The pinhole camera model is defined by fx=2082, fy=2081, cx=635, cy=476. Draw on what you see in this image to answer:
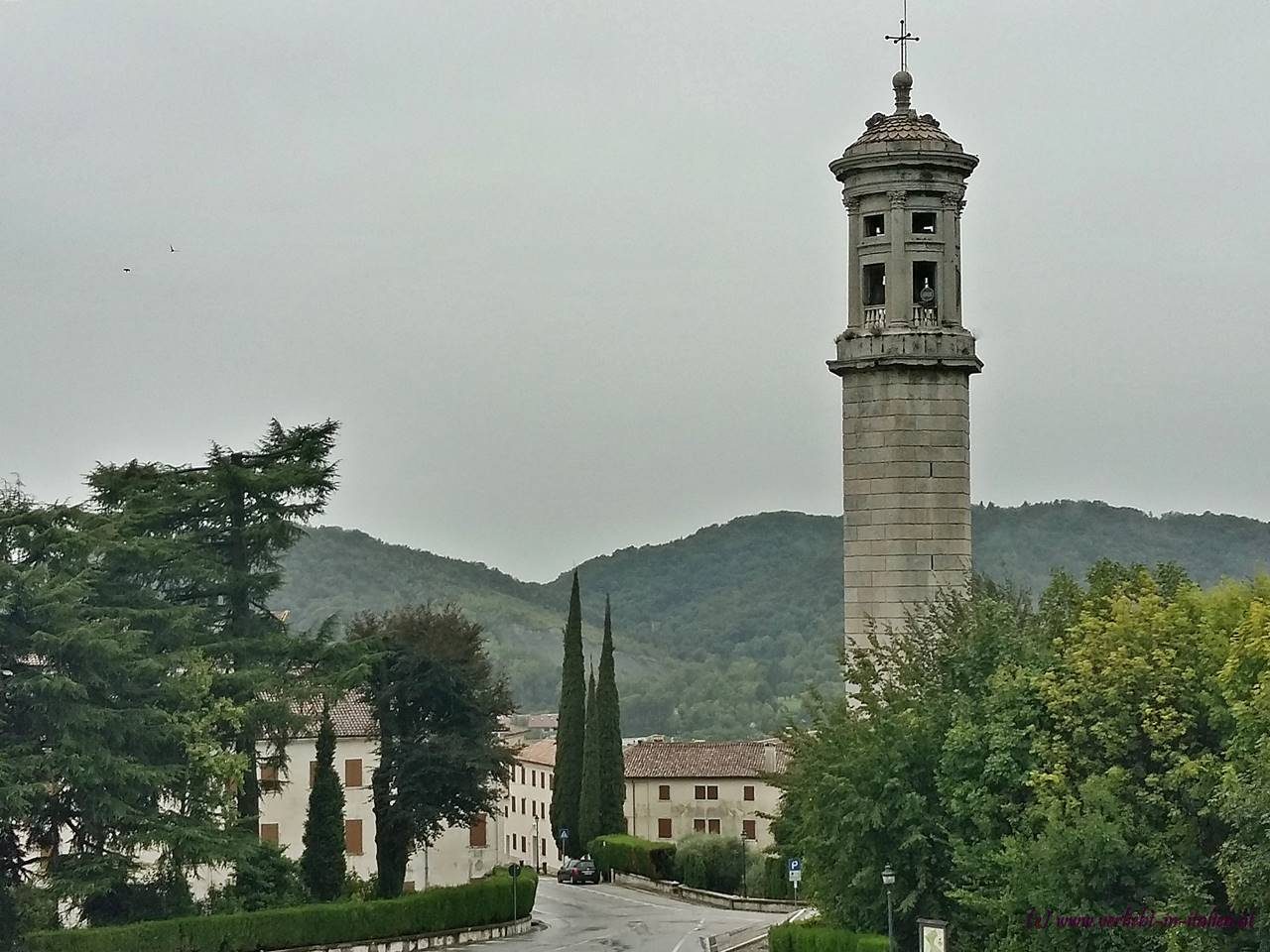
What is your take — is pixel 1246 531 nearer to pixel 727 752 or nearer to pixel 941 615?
pixel 727 752

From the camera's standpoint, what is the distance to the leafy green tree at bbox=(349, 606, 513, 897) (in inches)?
2324

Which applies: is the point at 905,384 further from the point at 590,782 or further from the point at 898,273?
the point at 590,782

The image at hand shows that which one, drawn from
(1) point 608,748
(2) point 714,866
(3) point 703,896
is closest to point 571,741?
(1) point 608,748

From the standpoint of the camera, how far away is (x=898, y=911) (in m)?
38.0

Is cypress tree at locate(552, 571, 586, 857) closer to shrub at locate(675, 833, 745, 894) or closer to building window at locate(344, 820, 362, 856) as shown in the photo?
shrub at locate(675, 833, 745, 894)

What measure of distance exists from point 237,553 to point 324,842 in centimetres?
791

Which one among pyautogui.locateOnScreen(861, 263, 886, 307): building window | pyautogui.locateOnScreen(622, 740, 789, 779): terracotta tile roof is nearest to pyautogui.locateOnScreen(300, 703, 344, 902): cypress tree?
pyautogui.locateOnScreen(861, 263, 886, 307): building window

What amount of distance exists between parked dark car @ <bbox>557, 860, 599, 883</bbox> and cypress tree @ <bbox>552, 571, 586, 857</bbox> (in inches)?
96.9

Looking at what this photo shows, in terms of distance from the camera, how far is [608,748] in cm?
8412

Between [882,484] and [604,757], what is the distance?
3940 cm

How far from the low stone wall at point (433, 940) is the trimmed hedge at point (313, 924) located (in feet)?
0.45

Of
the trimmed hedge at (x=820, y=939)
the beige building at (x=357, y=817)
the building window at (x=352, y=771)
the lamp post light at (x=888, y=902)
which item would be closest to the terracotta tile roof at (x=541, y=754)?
the beige building at (x=357, y=817)

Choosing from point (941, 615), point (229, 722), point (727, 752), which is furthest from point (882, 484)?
point (727, 752)

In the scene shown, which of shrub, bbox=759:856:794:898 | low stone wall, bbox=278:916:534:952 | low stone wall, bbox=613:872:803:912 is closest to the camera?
low stone wall, bbox=278:916:534:952
